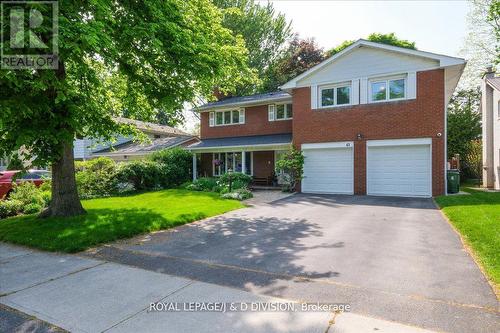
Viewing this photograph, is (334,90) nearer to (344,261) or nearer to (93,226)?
(344,261)

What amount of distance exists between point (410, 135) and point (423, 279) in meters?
11.2

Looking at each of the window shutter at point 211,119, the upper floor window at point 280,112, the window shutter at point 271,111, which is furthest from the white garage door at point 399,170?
the window shutter at point 211,119

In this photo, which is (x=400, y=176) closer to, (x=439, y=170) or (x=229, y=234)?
(x=439, y=170)

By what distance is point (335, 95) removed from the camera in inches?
640

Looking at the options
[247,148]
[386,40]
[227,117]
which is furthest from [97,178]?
[386,40]

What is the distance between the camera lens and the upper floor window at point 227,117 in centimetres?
2238

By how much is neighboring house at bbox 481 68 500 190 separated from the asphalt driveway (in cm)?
1373

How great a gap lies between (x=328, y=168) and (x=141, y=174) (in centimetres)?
1112

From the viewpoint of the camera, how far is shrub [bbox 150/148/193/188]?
66.7 feet

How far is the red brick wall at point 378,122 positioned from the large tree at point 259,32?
53.6 ft

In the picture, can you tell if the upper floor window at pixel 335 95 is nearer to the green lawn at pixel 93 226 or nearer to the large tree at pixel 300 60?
the green lawn at pixel 93 226

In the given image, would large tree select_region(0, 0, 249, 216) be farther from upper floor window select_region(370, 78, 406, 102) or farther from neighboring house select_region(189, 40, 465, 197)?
upper floor window select_region(370, 78, 406, 102)

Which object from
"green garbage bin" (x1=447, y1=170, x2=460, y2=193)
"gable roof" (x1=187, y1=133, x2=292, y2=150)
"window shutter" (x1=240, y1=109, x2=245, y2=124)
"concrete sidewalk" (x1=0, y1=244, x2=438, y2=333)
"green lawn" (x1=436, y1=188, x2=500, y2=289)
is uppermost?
"window shutter" (x1=240, y1=109, x2=245, y2=124)

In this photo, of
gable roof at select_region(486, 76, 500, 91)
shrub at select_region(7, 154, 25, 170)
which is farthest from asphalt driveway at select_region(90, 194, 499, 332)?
gable roof at select_region(486, 76, 500, 91)
